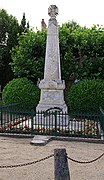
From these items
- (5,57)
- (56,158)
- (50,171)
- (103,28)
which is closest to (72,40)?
(103,28)

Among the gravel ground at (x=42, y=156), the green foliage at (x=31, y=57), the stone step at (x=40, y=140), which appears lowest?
the gravel ground at (x=42, y=156)

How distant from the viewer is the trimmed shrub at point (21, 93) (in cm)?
1825

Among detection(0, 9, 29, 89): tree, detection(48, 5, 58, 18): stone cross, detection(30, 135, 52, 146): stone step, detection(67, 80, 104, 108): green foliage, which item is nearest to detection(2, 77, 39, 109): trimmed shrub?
detection(67, 80, 104, 108): green foliage

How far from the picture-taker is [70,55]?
20.1 m

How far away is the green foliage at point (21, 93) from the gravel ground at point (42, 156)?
7322mm

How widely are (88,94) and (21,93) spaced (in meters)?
4.18

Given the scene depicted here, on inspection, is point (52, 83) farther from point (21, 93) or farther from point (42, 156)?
point (42, 156)

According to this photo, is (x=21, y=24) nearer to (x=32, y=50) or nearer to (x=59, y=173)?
(x=32, y=50)

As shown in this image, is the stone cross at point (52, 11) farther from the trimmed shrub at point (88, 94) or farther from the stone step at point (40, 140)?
the stone step at point (40, 140)

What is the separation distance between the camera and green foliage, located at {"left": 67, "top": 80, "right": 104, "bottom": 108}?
1742 cm

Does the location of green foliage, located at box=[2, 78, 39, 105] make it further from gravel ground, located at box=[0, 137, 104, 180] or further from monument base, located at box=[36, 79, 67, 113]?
gravel ground, located at box=[0, 137, 104, 180]

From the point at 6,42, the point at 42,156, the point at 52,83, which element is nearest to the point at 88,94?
the point at 52,83

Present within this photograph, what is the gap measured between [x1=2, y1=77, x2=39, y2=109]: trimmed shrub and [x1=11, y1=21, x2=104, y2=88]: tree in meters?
1.80

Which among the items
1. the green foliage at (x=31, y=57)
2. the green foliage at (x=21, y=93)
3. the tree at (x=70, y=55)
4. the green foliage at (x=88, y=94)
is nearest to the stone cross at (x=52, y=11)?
the green foliage at (x=88, y=94)
